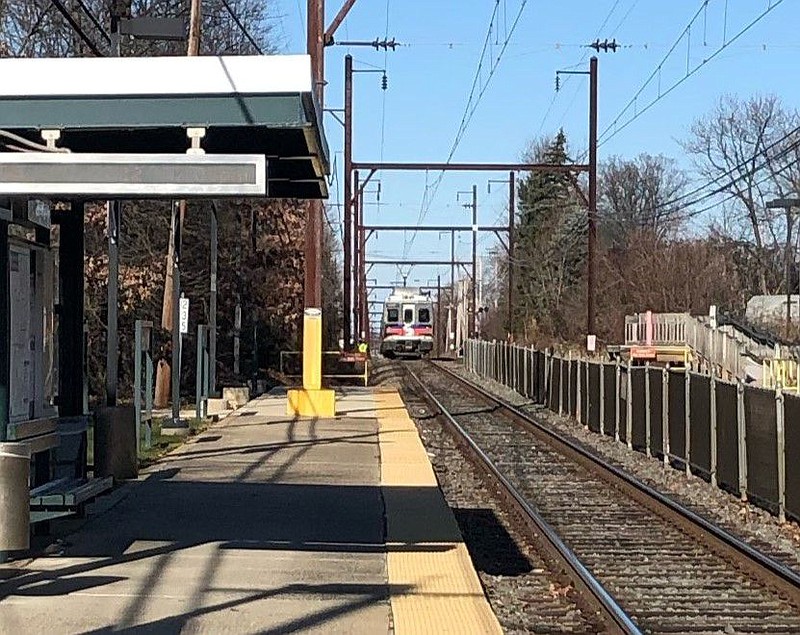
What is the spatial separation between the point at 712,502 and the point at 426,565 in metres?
6.42

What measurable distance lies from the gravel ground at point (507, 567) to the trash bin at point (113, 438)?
11.2 ft

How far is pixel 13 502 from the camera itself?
25.2ft

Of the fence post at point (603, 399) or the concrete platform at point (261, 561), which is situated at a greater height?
the fence post at point (603, 399)

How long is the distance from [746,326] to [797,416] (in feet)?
130

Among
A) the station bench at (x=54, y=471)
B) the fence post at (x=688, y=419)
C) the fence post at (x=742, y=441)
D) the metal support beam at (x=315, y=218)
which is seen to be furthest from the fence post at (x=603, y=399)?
the station bench at (x=54, y=471)

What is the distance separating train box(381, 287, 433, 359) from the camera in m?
71.4

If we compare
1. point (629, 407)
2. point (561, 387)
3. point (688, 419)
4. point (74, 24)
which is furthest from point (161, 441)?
point (561, 387)

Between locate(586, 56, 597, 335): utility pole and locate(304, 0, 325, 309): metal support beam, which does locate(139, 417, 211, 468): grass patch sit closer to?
locate(304, 0, 325, 309): metal support beam

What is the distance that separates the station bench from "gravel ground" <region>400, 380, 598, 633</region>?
3.08 metres

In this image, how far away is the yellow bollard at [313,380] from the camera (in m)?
25.8

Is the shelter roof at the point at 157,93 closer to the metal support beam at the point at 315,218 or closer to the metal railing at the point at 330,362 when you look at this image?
the metal support beam at the point at 315,218

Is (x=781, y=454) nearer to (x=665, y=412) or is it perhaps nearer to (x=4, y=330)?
(x=665, y=412)

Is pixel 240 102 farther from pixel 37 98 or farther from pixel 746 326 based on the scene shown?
pixel 746 326

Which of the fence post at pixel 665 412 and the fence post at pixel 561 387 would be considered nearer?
the fence post at pixel 665 412
